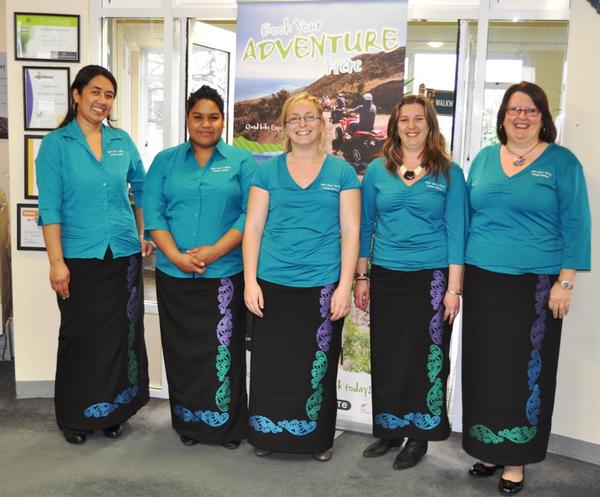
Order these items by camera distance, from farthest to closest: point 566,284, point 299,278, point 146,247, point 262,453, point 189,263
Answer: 1. point 146,247
2. point 262,453
3. point 189,263
4. point 299,278
5. point 566,284

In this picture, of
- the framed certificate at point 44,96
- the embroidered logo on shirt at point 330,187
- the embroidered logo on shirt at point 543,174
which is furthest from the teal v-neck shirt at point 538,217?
the framed certificate at point 44,96

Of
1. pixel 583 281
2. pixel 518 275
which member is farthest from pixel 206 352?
pixel 583 281

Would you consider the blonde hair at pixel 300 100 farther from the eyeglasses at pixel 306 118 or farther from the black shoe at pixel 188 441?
the black shoe at pixel 188 441

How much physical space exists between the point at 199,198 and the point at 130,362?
0.87 meters

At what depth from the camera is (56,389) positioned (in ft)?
10.4

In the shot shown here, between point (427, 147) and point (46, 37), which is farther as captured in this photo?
point (46, 37)

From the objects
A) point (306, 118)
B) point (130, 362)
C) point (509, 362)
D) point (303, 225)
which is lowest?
point (130, 362)

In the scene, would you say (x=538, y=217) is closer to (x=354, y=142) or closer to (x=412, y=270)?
(x=412, y=270)

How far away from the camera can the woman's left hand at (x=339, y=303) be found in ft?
9.26

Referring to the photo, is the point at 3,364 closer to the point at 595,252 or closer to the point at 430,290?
the point at 430,290

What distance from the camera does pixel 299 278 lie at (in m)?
2.82

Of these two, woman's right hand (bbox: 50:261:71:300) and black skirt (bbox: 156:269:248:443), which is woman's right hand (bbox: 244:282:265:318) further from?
woman's right hand (bbox: 50:261:71:300)

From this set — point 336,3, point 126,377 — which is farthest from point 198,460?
point 336,3

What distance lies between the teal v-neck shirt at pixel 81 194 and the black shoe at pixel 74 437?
2.66ft
